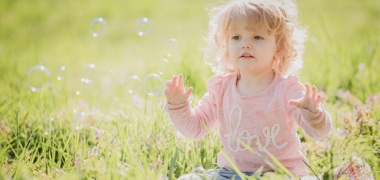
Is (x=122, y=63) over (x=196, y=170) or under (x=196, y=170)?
over

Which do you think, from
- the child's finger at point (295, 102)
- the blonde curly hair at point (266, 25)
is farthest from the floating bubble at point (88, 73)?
the child's finger at point (295, 102)

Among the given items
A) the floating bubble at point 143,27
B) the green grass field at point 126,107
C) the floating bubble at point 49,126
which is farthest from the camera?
the floating bubble at point 143,27

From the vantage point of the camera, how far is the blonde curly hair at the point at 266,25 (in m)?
2.52

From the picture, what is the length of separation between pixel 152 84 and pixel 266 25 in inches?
44.0

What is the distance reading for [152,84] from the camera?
133 inches

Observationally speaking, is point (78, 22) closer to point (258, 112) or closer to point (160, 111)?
point (160, 111)

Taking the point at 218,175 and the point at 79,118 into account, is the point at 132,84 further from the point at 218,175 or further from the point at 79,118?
the point at 218,175

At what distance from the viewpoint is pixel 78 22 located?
28.3 ft

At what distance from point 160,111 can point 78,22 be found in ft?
19.2

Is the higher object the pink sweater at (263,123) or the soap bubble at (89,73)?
the soap bubble at (89,73)

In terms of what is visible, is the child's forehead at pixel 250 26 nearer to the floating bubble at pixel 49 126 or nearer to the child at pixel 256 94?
the child at pixel 256 94

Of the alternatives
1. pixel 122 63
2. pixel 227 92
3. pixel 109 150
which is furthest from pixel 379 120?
pixel 122 63

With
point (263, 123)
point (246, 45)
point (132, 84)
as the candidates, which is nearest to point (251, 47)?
point (246, 45)

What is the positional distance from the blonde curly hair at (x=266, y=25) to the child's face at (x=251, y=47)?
0.03 m
